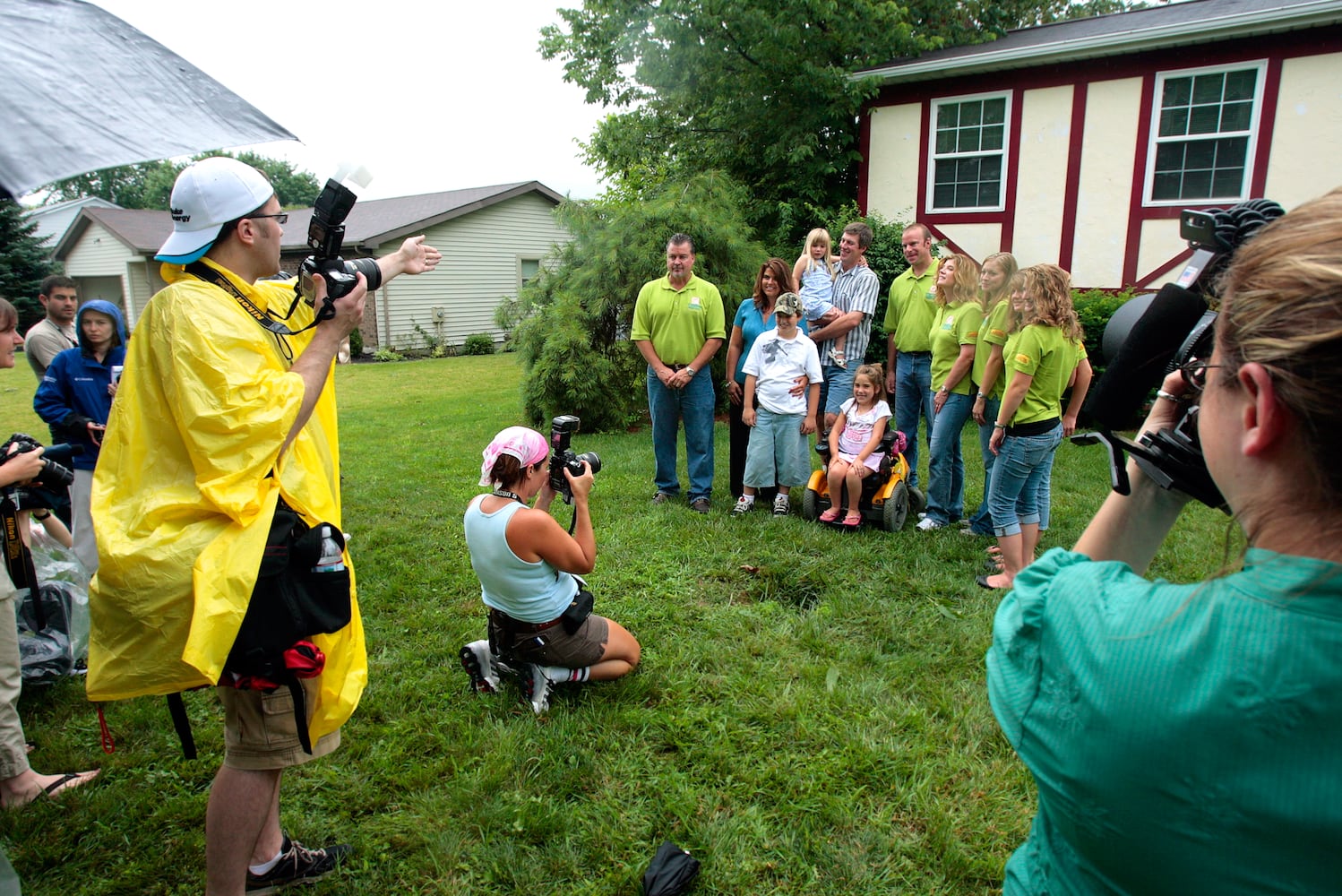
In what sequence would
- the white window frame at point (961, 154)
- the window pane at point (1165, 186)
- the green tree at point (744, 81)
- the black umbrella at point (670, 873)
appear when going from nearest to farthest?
the black umbrella at point (670, 873), the window pane at point (1165, 186), the white window frame at point (961, 154), the green tree at point (744, 81)

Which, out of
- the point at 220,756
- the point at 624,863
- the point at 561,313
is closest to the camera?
the point at 624,863

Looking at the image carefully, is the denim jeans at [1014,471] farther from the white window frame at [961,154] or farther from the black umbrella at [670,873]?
the white window frame at [961,154]

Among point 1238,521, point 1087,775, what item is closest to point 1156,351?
point 1238,521

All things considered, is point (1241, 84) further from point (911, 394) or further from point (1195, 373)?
point (1195, 373)

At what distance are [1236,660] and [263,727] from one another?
2.25 metres

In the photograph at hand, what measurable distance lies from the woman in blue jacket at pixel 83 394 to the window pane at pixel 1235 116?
40.9 ft

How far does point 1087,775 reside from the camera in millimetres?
852

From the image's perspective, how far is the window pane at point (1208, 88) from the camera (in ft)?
34.2

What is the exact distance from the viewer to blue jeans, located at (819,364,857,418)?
6.52 metres

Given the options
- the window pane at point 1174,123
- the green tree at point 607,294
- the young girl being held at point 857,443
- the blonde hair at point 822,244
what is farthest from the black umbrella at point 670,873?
the window pane at point 1174,123

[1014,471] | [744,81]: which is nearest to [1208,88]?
[744,81]

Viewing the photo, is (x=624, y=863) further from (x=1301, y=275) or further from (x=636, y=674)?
(x=1301, y=275)

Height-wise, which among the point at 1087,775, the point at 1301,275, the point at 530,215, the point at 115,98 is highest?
the point at 530,215

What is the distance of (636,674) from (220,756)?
5.78 feet
